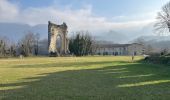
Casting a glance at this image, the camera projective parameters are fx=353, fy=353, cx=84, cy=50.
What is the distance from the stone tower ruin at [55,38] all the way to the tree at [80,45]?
2.72 metres

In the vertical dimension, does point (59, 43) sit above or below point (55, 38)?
below

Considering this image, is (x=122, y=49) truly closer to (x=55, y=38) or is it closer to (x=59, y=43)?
(x=59, y=43)

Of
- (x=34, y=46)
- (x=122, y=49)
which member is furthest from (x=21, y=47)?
(x=122, y=49)

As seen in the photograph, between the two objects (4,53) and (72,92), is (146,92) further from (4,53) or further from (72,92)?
(4,53)

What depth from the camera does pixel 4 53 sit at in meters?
97.1

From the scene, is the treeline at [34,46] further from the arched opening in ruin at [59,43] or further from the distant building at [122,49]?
the distant building at [122,49]

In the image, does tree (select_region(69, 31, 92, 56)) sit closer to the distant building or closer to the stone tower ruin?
the stone tower ruin

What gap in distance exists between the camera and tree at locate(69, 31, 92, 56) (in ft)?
366

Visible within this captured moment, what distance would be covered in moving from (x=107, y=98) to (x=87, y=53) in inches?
3972

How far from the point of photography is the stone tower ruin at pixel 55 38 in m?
107

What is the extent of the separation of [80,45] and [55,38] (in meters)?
8.17

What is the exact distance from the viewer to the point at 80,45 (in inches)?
4390

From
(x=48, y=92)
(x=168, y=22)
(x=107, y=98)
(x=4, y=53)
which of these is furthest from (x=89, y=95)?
(x=4, y=53)

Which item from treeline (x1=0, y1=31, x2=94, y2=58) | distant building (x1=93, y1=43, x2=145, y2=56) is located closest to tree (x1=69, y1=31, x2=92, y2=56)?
treeline (x1=0, y1=31, x2=94, y2=58)
